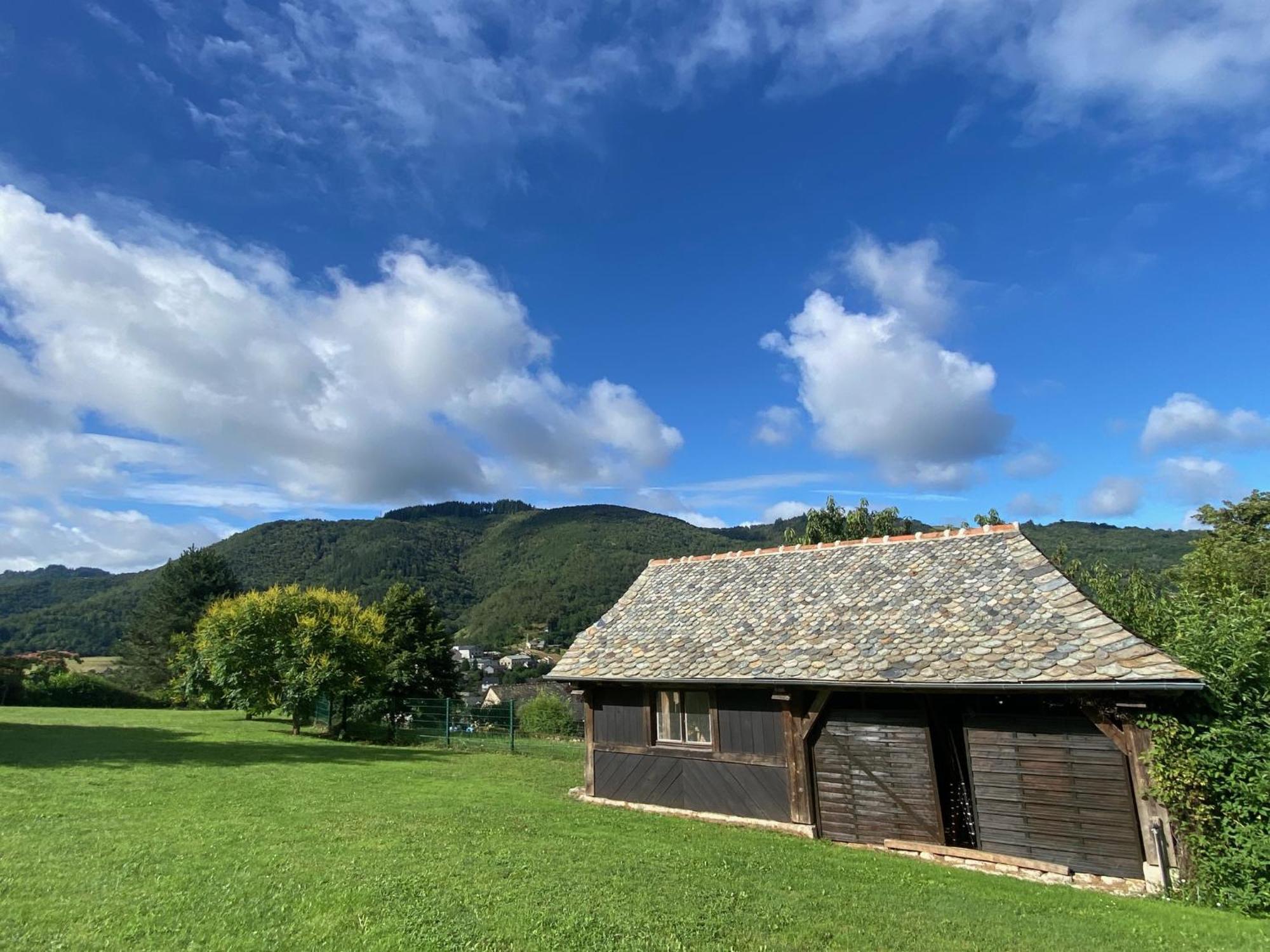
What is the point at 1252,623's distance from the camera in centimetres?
877

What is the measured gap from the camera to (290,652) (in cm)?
2398

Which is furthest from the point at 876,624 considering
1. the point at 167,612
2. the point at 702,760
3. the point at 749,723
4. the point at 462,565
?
the point at 462,565

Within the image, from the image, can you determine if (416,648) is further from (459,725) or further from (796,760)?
(796,760)

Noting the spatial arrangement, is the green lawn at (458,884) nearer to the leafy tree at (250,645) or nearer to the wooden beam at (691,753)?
the wooden beam at (691,753)

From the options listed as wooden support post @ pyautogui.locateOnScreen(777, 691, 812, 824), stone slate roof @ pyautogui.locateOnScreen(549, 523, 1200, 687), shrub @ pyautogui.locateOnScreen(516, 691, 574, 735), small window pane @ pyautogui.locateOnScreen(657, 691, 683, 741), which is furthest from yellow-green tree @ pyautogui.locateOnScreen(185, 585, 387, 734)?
wooden support post @ pyautogui.locateOnScreen(777, 691, 812, 824)

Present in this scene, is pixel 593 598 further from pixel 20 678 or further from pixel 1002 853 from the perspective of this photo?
pixel 1002 853

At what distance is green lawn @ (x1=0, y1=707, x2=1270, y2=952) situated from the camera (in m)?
6.26

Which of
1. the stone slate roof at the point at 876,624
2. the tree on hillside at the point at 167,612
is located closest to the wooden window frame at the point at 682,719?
the stone slate roof at the point at 876,624

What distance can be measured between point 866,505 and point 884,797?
81.3 feet

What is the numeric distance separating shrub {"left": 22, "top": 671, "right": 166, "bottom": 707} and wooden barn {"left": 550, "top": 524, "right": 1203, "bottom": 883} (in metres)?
34.9

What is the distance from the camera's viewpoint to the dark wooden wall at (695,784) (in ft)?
40.2

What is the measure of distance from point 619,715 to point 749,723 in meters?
3.10

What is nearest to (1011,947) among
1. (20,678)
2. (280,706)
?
(280,706)

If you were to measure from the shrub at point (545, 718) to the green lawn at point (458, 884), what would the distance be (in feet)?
53.0
